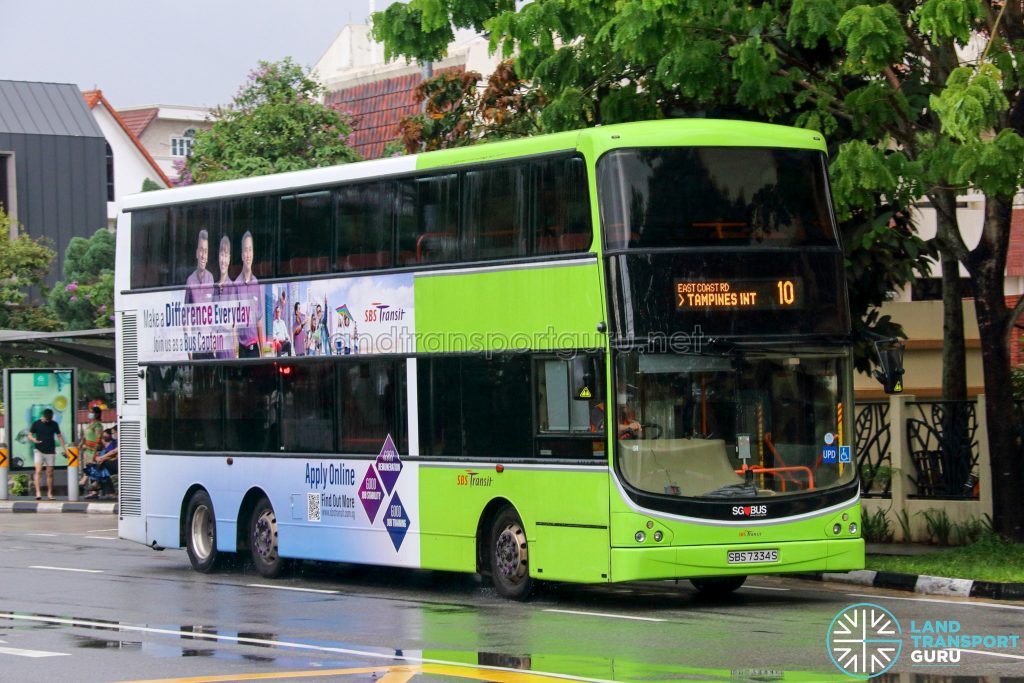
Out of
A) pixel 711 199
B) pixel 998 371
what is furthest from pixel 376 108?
pixel 711 199

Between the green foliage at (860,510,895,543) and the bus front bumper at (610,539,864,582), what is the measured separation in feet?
19.7

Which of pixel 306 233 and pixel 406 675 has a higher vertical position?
pixel 306 233

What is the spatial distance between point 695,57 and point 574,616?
6.29 meters

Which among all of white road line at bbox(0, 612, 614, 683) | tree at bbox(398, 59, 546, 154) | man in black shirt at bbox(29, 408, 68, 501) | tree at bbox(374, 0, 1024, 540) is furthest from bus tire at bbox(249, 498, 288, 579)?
man in black shirt at bbox(29, 408, 68, 501)

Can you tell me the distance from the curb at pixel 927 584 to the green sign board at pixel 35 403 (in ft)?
71.3

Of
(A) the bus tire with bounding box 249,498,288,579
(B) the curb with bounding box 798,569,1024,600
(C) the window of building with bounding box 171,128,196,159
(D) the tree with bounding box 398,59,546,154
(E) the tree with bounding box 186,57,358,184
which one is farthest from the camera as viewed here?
(C) the window of building with bounding box 171,128,196,159

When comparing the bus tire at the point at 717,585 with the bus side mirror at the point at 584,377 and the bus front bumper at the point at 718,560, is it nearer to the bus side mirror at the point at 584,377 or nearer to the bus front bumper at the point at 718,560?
the bus front bumper at the point at 718,560

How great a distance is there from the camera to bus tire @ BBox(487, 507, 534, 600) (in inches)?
661

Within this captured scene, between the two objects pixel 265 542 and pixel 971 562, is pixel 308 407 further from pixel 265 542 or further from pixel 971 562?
pixel 971 562

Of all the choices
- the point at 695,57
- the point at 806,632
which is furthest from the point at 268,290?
the point at 806,632

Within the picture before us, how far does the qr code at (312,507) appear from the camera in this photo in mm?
19781

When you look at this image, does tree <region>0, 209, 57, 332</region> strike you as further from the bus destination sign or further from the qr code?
the bus destination sign

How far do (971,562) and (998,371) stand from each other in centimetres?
227

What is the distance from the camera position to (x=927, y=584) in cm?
1745
